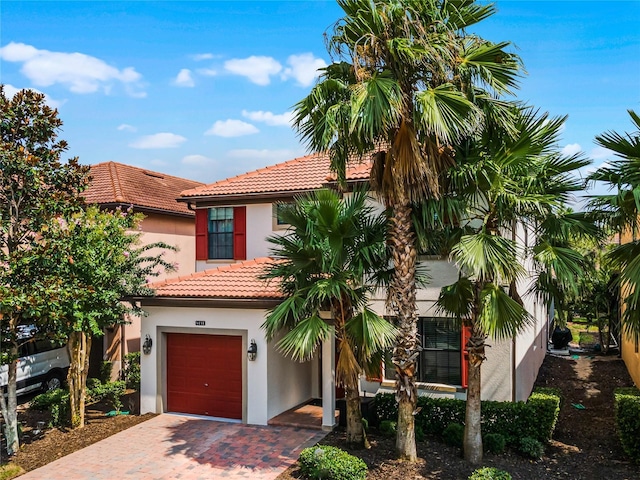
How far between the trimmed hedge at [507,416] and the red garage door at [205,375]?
5.19 m

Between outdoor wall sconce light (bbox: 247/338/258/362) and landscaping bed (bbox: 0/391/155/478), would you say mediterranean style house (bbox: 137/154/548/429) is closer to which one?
outdoor wall sconce light (bbox: 247/338/258/362)

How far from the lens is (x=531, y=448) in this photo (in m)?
10.6

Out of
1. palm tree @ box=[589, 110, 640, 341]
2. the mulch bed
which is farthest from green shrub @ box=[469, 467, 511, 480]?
palm tree @ box=[589, 110, 640, 341]

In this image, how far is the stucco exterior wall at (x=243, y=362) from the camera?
42.8ft

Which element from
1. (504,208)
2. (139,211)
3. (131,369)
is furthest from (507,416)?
(139,211)

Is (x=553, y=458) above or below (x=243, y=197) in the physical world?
below

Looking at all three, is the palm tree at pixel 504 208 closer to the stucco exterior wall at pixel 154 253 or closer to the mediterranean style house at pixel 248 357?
the mediterranean style house at pixel 248 357

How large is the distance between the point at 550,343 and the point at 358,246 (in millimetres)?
21731

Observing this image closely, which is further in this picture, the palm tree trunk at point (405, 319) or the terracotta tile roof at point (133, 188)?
the terracotta tile roof at point (133, 188)

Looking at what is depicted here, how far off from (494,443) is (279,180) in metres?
11.3

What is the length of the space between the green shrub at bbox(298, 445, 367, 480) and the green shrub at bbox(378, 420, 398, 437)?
2.20 meters

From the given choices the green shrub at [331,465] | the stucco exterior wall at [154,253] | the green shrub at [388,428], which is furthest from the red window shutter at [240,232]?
the green shrub at [331,465]

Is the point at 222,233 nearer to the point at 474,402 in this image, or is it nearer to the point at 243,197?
the point at 243,197

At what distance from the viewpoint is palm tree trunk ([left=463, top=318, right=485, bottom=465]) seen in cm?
1031
